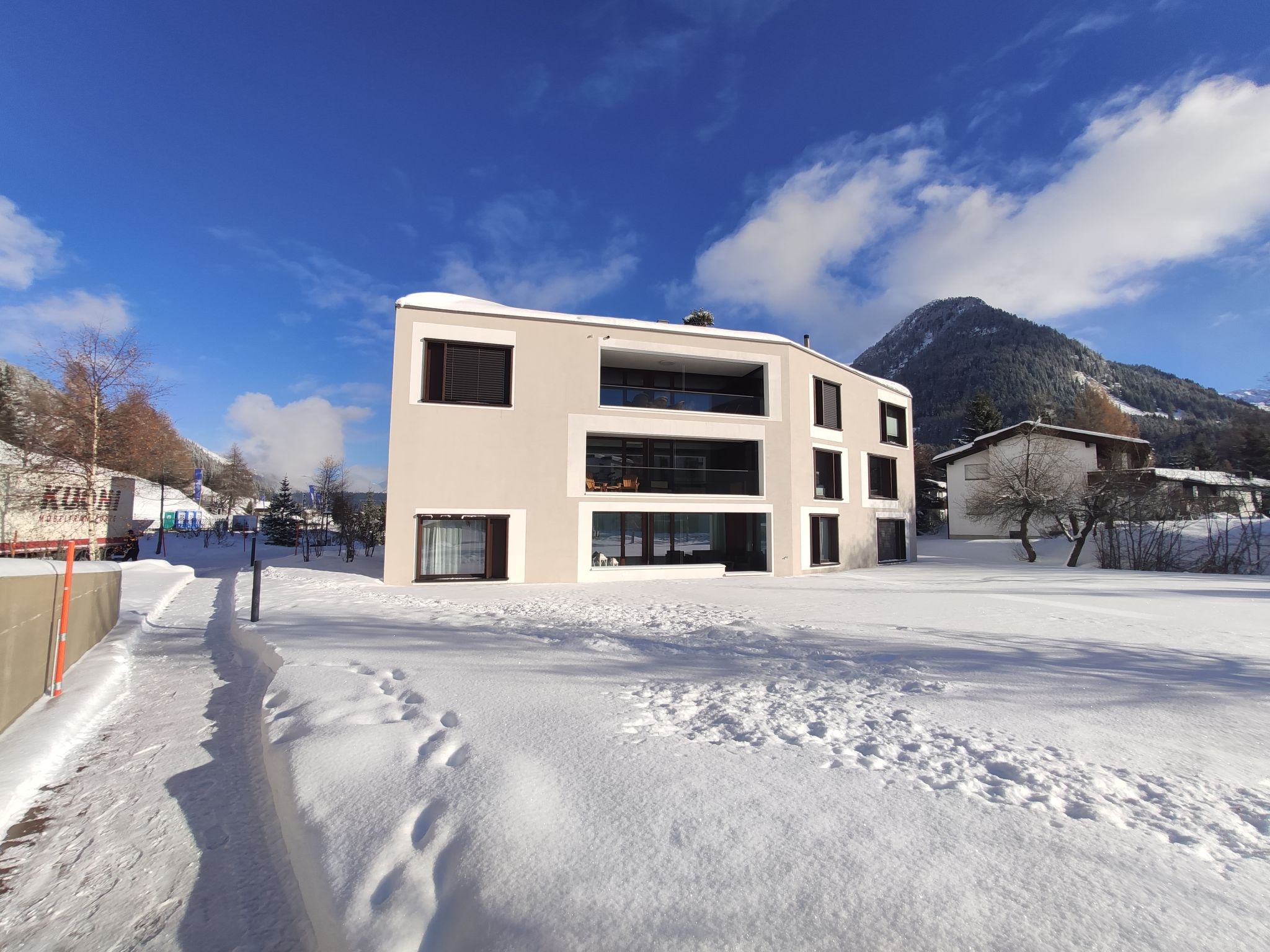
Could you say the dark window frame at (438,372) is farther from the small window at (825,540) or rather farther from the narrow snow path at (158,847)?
the small window at (825,540)

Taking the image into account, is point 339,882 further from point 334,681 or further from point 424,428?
point 424,428

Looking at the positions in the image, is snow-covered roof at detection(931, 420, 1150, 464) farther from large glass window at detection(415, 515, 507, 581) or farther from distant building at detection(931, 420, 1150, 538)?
large glass window at detection(415, 515, 507, 581)

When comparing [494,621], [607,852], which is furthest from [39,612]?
[607,852]

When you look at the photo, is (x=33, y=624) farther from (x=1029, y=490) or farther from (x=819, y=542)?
(x=1029, y=490)

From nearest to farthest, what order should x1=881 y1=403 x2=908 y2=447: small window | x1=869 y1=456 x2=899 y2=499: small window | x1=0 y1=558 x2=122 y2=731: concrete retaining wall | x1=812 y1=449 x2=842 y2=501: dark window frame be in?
x1=0 y1=558 x2=122 y2=731: concrete retaining wall, x1=812 y1=449 x2=842 y2=501: dark window frame, x1=869 y1=456 x2=899 y2=499: small window, x1=881 y1=403 x2=908 y2=447: small window

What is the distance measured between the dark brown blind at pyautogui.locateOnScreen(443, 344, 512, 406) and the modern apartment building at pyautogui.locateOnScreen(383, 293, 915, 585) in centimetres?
3

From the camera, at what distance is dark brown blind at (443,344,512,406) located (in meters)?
13.5

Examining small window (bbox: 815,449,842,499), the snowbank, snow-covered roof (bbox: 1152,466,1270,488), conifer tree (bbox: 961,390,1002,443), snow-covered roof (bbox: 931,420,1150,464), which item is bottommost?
the snowbank

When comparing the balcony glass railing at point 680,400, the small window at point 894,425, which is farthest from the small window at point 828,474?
the small window at point 894,425

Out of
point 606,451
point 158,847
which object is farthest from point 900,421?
point 158,847

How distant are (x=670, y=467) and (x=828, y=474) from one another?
5511mm

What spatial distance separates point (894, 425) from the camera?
67.9 ft

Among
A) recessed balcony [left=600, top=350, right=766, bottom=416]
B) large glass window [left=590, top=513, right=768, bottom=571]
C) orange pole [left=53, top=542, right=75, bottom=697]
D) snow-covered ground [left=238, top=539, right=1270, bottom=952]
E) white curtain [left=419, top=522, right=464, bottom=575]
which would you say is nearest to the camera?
snow-covered ground [left=238, top=539, right=1270, bottom=952]

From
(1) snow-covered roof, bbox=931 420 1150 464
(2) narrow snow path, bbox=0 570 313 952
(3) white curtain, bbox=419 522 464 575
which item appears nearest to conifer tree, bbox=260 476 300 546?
(3) white curtain, bbox=419 522 464 575
